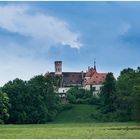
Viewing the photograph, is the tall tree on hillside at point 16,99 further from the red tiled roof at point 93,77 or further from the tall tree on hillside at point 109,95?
the red tiled roof at point 93,77

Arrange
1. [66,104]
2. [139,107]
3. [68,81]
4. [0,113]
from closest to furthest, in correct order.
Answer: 1. [139,107]
2. [0,113]
3. [66,104]
4. [68,81]

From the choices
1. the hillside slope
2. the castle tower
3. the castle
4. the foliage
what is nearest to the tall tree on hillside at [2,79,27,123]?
the hillside slope

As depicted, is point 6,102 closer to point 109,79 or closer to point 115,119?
point 115,119

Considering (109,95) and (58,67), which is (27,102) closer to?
(109,95)

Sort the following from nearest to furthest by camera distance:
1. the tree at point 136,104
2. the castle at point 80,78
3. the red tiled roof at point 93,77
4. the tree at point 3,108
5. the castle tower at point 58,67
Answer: the tree at point 136,104, the tree at point 3,108, the castle at point 80,78, the red tiled roof at point 93,77, the castle tower at point 58,67

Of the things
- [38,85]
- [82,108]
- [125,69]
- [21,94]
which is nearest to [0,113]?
[21,94]

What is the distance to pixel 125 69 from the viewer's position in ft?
285

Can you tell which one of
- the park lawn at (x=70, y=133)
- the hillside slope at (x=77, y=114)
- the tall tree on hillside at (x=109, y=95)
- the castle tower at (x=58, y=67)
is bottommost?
the park lawn at (x=70, y=133)

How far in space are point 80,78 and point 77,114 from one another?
3704cm

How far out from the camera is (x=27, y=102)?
71688 mm

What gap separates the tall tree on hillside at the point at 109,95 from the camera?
76887 millimetres

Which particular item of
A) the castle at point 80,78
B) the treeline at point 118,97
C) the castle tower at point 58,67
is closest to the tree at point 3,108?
the treeline at point 118,97

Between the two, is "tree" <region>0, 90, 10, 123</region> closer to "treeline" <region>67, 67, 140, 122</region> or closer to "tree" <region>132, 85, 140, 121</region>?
"treeline" <region>67, 67, 140, 122</region>

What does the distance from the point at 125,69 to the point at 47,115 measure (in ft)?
68.5
